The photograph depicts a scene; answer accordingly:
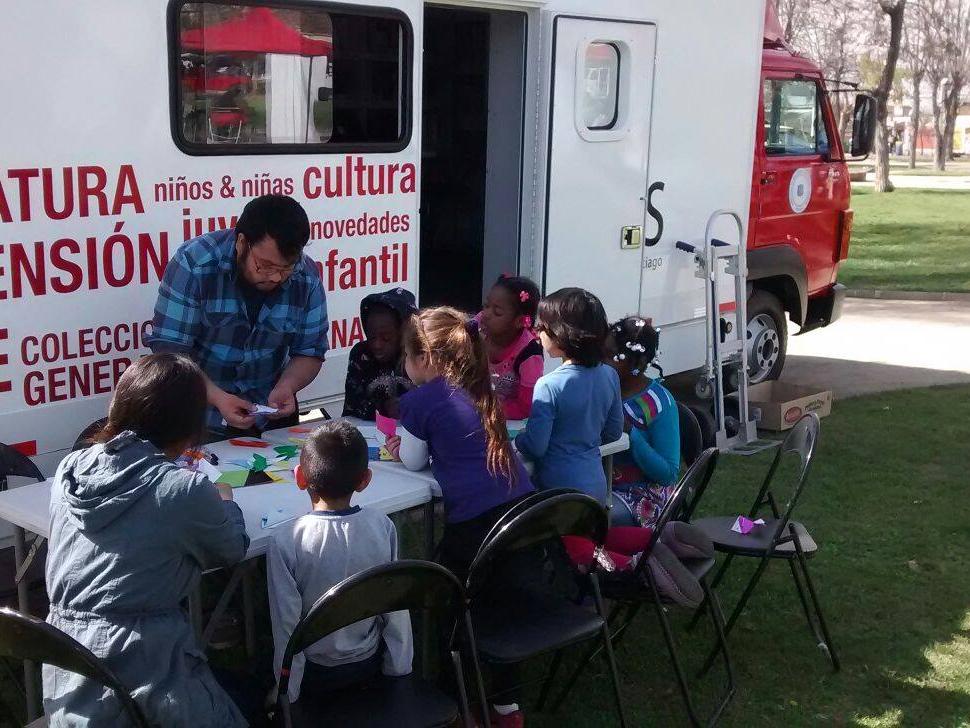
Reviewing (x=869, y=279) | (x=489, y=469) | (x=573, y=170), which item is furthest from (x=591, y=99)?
(x=869, y=279)

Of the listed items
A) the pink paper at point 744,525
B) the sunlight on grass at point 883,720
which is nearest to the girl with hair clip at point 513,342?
the pink paper at point 744,525

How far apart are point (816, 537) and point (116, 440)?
139 inches

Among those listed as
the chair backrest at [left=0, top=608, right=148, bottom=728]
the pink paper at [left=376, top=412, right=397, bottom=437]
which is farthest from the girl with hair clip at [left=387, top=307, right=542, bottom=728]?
the chair backrest at [left=0, top=608, right=148, bottom=728]

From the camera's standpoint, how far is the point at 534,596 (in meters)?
3.29

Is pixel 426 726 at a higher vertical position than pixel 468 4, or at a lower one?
lower

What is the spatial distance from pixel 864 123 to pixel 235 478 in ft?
17.7

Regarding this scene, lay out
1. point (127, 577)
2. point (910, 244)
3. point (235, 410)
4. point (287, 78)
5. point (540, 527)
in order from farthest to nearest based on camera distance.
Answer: point (910, 244), point (287, 78), point (235, 410), point (540, 527), point (127, 577)

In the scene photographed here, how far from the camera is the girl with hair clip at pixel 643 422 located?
3941 mm

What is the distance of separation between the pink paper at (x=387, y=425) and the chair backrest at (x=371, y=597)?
120cm

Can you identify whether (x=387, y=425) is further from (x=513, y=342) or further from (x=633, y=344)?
(x=633, y=344)

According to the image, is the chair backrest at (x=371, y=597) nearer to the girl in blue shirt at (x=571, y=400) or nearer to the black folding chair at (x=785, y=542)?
the girl in blue shirt at (x=571, y=400)

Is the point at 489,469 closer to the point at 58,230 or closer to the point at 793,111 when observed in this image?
the point at 58,230

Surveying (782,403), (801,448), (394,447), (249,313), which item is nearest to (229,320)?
(249,313)

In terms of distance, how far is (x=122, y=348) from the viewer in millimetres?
3881
